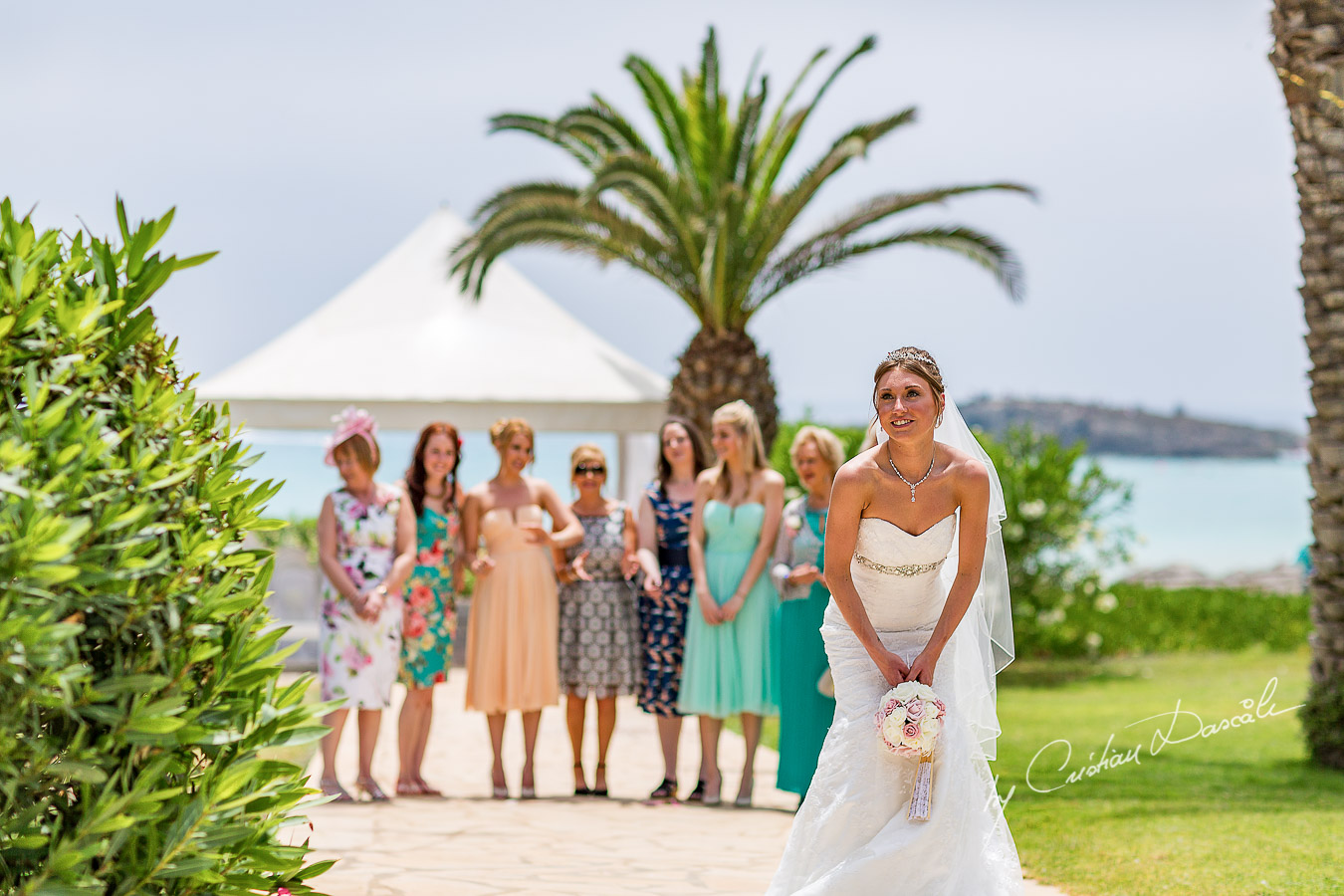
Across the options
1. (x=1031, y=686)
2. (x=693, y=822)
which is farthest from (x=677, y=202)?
(x=693, y=822)

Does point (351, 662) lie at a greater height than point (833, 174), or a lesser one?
lesser

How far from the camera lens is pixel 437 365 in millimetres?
15453

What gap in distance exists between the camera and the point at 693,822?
6.68m

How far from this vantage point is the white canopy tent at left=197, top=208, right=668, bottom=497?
15.0 metres

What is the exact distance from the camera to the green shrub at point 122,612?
9.57 ft

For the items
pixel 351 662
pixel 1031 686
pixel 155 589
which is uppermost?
pixel 155 589

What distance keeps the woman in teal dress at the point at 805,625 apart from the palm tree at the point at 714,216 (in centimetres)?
582

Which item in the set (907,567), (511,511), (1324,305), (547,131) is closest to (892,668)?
(907,567)

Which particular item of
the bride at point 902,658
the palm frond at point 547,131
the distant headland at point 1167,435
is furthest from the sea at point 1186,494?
the bride at point 902,658

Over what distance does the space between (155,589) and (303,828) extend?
3657 mm

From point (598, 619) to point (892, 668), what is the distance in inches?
134

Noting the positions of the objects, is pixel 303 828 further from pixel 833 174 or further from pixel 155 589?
pixel 833 174

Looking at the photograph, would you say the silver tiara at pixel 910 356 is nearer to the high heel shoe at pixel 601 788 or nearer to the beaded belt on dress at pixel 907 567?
the beaded belt on dress at pixel 907 567

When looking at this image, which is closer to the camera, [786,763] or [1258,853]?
[1258,853]
